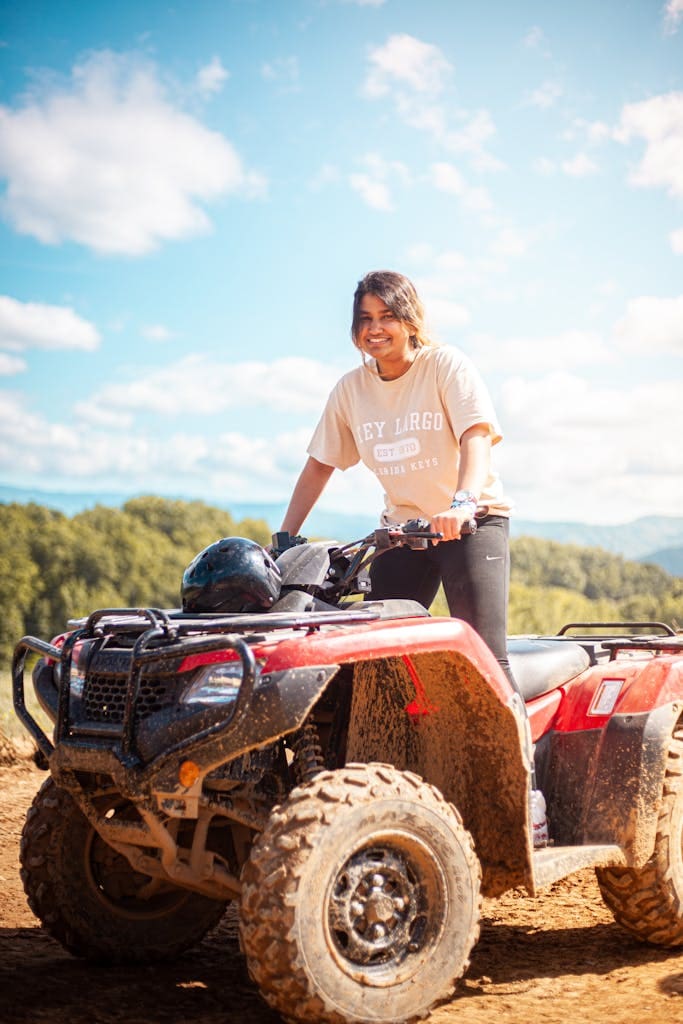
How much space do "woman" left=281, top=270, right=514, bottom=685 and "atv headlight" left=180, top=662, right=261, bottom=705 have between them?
127cm

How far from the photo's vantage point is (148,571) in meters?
29.9

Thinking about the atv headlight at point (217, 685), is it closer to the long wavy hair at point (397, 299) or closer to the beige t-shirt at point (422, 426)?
the beige t-shirt at point (422, 426)

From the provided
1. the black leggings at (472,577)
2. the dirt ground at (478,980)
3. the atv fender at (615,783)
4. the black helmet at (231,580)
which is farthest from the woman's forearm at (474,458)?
the dirt ground at (478,980)

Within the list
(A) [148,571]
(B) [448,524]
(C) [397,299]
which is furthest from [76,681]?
(A) [148,571]

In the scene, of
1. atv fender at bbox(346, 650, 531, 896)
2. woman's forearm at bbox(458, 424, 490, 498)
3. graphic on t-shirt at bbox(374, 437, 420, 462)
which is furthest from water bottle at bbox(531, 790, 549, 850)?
graphic on t-shirt at bbox(374, 437, 420, 462)

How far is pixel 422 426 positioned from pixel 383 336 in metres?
0.41

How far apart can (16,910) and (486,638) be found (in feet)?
8.37

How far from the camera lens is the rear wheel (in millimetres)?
4363

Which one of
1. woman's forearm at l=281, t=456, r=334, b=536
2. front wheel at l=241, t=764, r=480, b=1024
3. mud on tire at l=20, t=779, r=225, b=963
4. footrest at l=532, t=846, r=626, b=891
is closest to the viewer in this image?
front wheel at l=241, t=764, r=480, b=1024

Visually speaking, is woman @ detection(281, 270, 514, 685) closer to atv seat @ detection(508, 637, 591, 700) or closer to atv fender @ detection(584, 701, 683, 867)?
atv seat @ detection(508, 637, 591, 700)

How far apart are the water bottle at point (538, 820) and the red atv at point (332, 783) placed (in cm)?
10

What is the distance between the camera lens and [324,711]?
13.2ft

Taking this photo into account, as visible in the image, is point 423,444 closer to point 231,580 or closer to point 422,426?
point 422,426

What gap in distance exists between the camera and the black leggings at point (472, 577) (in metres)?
4.30
